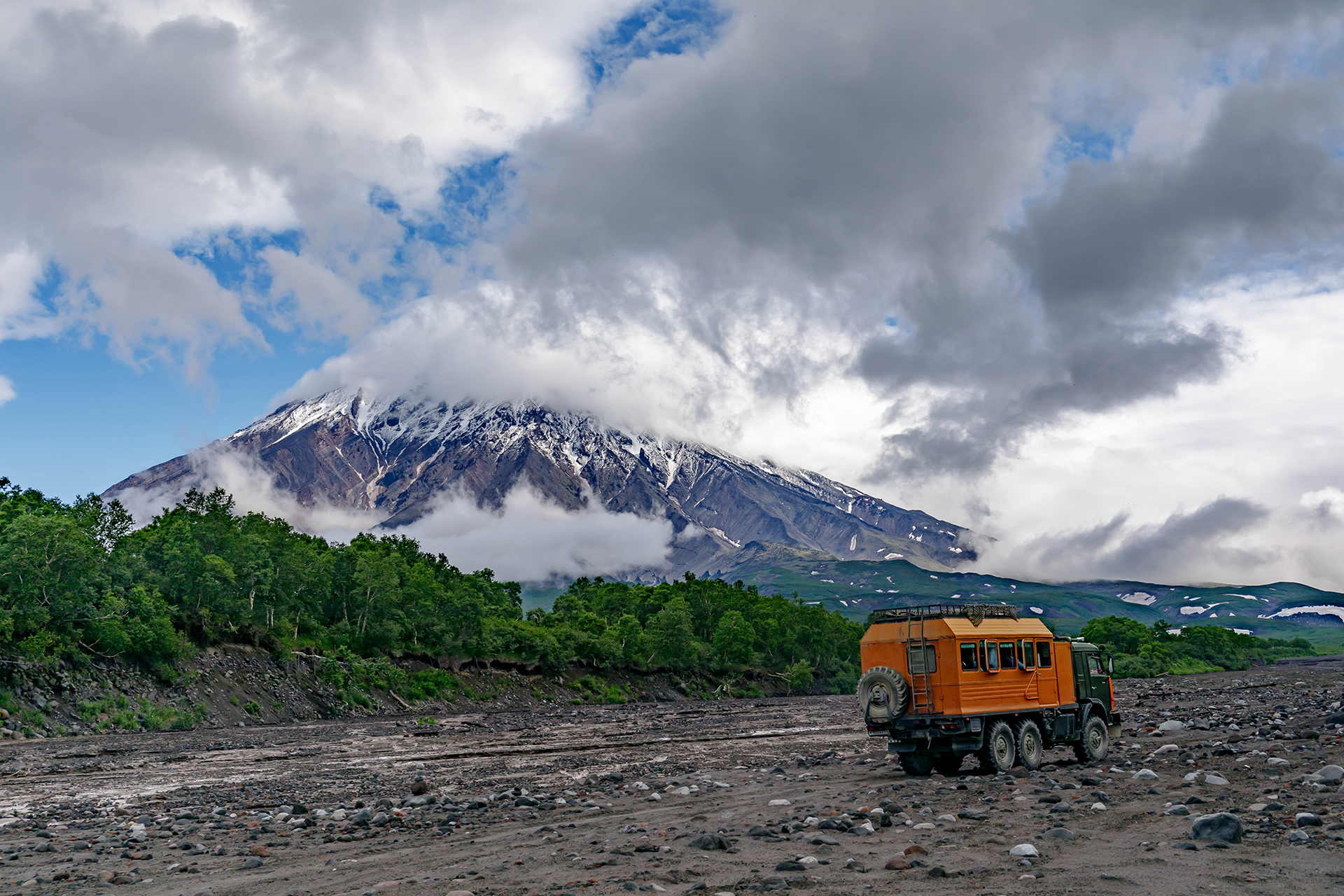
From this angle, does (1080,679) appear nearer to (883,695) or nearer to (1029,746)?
(1029,746)

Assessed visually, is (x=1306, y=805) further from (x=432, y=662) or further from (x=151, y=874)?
(x=432, y=662)

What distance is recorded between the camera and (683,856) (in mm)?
13555

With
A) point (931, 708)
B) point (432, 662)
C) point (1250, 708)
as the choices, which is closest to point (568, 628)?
point (432, 662)

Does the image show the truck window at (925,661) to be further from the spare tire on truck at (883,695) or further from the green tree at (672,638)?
the green tree at (672,638)

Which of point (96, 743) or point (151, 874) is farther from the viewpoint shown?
point (96, 743)

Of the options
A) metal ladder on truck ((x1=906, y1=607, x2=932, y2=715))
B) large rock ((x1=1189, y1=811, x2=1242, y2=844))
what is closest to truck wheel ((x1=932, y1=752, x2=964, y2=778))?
metal ladder on truck ((x1=906, y1=607, x2=932, y2=715))

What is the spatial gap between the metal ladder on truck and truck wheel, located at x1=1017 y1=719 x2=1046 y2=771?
330 cm

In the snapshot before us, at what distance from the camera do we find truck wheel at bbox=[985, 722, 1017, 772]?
23.3m

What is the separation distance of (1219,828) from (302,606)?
3506 inches

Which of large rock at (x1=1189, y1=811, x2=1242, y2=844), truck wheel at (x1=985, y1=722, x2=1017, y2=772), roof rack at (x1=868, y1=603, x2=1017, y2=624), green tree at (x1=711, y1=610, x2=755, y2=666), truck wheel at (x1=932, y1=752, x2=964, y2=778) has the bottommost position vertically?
green tree at (x1=711, y1=610, x2=755, y2=666)

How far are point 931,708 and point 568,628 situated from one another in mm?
97986

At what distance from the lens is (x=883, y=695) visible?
2400 centimetres

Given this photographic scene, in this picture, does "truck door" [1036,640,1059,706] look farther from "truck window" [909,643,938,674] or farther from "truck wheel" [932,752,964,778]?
"truck window" [909,643,938,674]

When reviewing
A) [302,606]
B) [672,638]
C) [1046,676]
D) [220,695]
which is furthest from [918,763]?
[672,638]
